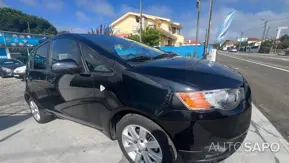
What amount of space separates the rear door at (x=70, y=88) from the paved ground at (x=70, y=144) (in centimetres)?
43

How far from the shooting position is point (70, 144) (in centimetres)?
254

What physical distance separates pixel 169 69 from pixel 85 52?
115 centimetres

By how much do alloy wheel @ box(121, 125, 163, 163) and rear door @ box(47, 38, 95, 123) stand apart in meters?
0.67

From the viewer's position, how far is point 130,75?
172 cm

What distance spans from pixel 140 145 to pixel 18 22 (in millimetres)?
68051

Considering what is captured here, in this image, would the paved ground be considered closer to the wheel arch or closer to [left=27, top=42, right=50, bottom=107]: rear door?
the wheel arch

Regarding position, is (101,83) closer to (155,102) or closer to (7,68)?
(155,102)

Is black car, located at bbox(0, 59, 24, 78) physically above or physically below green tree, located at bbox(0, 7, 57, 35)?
below

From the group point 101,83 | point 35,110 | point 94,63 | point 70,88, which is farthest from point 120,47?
point 35,110

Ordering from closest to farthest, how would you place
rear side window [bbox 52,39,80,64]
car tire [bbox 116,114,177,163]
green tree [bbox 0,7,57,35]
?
car tire [bbox 116,114,177,163]
rear side window [bbox 52,39,80,64]
green tree [bbox 0,7,57,35]

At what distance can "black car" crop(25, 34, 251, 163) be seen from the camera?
4.88 ft

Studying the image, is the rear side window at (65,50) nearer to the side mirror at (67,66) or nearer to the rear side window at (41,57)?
the side mirror at (67,66)

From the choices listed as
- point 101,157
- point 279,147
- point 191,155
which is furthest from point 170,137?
point 279,147

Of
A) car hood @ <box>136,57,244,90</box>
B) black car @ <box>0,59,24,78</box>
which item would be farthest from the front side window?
black car @ <box>0,59,24,78</box>
